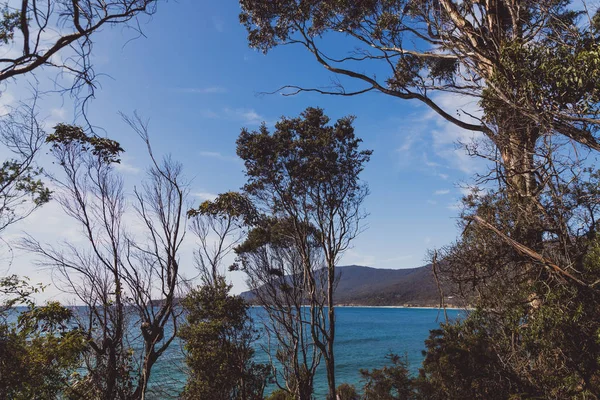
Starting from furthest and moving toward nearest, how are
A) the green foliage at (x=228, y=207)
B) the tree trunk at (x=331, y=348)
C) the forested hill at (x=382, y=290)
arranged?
the forested hill at (x=382, y=290) < the green foliage at (x=228, y=207) < the tree trunk at (x=331, y=348)

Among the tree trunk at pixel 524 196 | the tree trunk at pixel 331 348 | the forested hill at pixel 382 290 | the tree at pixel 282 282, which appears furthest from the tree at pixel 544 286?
the forested hill at pixel 382 290

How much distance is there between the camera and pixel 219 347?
28.9 feet

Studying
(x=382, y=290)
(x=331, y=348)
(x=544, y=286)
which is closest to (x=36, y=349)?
(x=331, y=348)

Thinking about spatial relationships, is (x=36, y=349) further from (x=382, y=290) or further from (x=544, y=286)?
(x=382, y=290)

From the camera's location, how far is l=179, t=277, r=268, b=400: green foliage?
844 cm

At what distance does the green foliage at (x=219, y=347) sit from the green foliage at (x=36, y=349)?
2604 mm

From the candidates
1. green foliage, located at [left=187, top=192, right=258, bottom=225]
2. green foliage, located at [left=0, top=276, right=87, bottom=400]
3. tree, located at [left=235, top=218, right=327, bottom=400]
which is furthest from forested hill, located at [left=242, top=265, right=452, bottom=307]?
green foliage, located at [left=0, top=276, right=87, bottom=400]

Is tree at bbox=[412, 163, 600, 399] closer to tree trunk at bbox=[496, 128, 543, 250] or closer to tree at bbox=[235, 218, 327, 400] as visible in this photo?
tree trunk at bbox=[496, 128, 543, 250]

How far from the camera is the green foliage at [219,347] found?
844 cm

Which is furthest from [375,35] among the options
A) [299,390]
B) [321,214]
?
[299,390]

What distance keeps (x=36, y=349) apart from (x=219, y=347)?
393 cm

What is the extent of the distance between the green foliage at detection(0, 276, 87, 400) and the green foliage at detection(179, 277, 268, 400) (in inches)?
103

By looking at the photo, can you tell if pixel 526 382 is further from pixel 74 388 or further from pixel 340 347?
pixel 340 347

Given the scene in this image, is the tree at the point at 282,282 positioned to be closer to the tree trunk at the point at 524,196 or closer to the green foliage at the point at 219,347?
the green foliage at the point at 219,347
